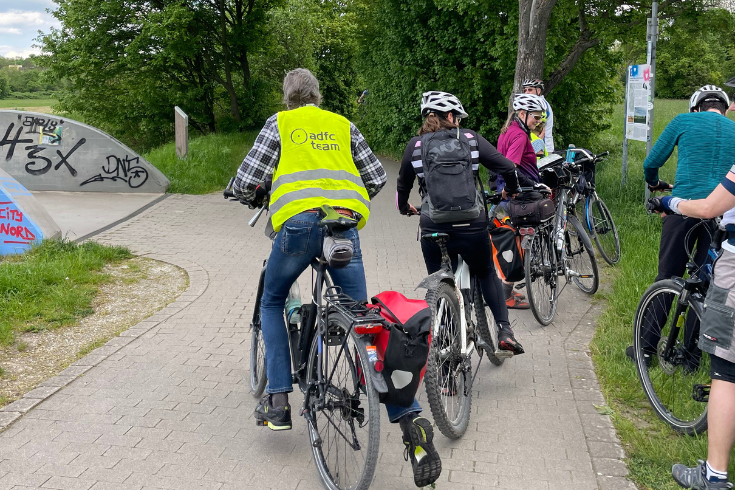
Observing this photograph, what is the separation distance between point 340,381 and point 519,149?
3.20 meters

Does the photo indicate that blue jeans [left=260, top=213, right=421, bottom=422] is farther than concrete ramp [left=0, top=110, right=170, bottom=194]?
No

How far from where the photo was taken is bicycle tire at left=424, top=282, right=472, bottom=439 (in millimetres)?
3777

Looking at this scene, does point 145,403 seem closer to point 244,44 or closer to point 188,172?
point 188,172

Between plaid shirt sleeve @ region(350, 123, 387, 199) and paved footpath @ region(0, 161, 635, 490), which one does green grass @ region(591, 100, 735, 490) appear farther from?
plaid shirt sleeve @ region(350, 123, 387, 199)

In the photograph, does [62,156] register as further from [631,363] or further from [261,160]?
[631,363]

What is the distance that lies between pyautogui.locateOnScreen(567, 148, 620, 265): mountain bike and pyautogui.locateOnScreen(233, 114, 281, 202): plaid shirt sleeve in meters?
4.24

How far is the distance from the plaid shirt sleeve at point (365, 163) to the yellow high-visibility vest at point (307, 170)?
0.20 m

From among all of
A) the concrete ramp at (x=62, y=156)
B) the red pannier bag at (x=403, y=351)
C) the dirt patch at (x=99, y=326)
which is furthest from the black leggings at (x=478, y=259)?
the concrete ramp at (x=62, y=156)

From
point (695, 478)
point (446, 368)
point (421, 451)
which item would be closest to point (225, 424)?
point (446, 368)

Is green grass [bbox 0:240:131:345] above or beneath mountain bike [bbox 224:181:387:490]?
beneath

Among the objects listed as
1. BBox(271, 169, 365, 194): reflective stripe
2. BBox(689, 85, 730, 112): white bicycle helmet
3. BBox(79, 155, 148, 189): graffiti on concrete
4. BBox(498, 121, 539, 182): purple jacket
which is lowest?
BBox(79, 155, 148, 189): graffiti on concrete

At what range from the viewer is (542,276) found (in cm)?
605

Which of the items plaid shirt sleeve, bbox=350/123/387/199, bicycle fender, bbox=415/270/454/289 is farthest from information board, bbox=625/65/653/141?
plaid shirt sleeve, bbox=350/123/387/199

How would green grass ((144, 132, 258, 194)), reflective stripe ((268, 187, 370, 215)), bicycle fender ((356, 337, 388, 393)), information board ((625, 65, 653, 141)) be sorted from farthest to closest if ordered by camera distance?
green grass ((144, 132, 258, 194))
information board ((625, 65, 653, 141))
reflective stripe ((268, 187, 370, 215))
bicycle fender ((356, 337, 388, 393))
